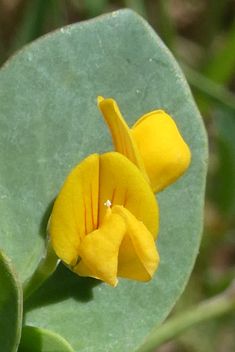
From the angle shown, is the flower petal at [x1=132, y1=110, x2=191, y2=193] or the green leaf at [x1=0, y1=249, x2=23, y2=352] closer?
the green leaf at [x1=0, y1=249, x2=23, y2=352]

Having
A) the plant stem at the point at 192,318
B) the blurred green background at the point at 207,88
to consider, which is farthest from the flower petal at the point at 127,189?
the blurred green background at the point at 207,88

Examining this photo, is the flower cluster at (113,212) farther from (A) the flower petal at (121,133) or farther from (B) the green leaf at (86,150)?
(B) the green leaf at (86,150)

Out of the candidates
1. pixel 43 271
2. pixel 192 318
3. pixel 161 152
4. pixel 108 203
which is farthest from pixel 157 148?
pixel 192 318

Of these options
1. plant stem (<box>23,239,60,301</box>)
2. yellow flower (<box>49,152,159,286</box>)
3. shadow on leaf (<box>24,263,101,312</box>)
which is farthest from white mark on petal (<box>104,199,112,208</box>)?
shadow on leaf (<box>24,263,101,312</box>)

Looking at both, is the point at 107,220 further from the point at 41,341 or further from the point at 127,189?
the point at 41,341

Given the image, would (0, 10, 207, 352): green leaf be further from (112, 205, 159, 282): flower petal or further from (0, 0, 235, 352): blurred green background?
(0, 0, 235, 352): blurred green background

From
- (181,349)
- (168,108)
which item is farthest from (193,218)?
(181,349)

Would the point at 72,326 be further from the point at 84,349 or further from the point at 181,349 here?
the point at 181,349
